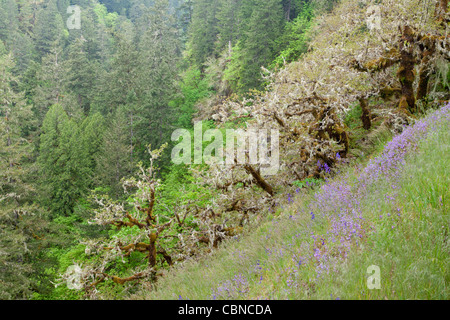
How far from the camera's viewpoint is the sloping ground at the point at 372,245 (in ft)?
7.99

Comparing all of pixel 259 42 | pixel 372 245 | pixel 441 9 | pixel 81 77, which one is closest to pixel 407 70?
pixel 441 9

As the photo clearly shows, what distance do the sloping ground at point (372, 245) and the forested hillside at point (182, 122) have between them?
1930 millimetres

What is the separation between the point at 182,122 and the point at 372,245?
3116 cm

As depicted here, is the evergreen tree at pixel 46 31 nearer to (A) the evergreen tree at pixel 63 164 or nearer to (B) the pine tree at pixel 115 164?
(A) the evergreen tree at pixel 63 164

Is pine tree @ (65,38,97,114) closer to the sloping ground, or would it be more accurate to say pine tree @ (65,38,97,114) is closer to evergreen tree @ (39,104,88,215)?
evergreen tree @ (39,104,88,215)

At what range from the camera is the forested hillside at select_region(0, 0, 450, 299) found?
7.39 m

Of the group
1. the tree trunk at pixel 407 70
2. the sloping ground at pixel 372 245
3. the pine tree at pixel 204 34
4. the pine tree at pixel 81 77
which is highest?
the pine tree at pixel 204 34

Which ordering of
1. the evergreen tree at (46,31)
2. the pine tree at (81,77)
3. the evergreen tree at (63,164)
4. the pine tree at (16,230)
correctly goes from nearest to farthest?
the pine tree at (16,230) < the evergreen tree at (63,164) < the pine tree at (81,77) < the evergreen tree at (46,31)

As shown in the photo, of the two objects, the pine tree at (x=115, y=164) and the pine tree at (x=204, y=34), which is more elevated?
the pine tree at (x=204, y=34)

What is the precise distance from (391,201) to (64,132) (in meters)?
33.8

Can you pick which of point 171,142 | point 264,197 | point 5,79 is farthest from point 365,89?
point 5,79

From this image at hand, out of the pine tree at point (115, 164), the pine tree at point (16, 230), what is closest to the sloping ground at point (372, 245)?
the pine tree at point (16, 230)

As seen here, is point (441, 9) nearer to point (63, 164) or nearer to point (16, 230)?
point (16, 230)

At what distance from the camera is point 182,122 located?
32.9 metres
